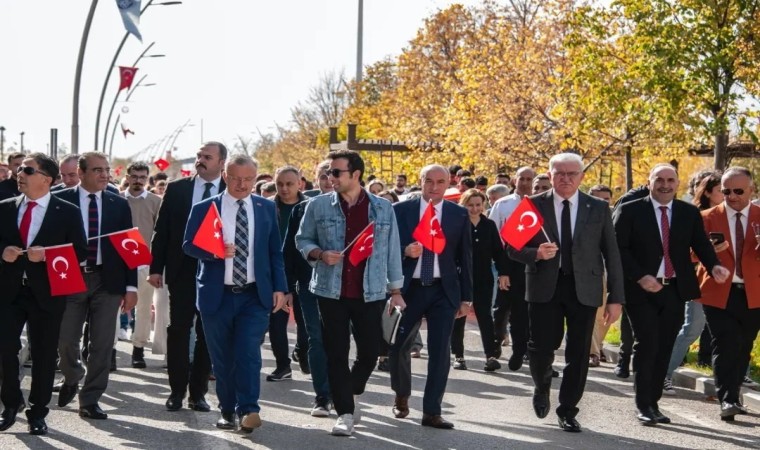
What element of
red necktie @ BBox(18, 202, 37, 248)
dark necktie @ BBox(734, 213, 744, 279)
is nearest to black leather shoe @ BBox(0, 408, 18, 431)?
red necktie @ BBox(18, 202, 37, 248)

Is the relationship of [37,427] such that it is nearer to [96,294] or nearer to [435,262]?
[96,294]

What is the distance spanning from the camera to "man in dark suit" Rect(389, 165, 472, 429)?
32.3ft

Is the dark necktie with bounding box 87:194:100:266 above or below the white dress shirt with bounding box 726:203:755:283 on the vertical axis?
below

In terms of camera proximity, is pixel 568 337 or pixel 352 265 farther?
pixel 568 337

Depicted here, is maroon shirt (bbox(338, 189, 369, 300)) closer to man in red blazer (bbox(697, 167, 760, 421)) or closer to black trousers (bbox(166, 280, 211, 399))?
black trousers (bbox(166, 280, 211, 399))

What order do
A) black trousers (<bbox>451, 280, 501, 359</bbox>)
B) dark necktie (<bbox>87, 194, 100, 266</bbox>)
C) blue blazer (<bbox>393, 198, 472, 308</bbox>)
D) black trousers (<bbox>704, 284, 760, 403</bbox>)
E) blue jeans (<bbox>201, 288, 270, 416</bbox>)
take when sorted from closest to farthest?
blue jeans (<bbox>201, 288, 270, 416</bbox>) → blue blazer (<bbox>393, 198, 472, 308</bbox>) → dark necktie (<bbox>87, 194, 100, 266</bbox>) → black trousers (<bbox>704, 284, 760, 403</bbox>) → black trousers (<bbox>451, 280, 501, 359</bbox>)

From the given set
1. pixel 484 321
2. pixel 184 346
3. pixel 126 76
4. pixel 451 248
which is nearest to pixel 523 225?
pixel 451 248

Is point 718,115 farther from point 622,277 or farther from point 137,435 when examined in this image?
Answer: point 137,435

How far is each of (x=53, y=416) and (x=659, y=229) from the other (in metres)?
4.68

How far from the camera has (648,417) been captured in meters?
10.2

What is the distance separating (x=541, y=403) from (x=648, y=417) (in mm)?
871

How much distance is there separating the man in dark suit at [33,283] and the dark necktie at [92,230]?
0.67m

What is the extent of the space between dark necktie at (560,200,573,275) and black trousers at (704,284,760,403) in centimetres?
174

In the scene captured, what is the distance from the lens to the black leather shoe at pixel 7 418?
30.6 ft
